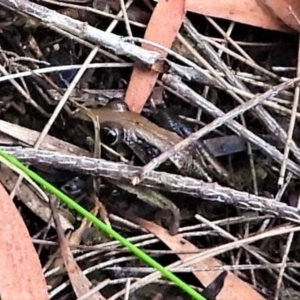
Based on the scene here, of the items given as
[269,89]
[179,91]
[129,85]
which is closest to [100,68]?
[129,85]

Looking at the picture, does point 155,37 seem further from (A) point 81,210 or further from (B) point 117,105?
(A) point 81,210

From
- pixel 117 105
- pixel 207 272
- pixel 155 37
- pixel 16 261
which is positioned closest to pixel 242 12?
pixel 155 37

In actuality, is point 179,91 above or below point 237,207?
above

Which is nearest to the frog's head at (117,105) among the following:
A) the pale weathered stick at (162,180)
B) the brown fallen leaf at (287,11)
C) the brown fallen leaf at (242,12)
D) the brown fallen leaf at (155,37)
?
the brown fallen leaf at (155,37)

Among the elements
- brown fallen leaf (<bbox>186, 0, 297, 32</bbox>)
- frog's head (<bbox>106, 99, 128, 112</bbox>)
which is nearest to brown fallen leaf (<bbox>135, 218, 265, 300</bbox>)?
frog's head (<bbox>106, 99, 128, 112</bbox>)

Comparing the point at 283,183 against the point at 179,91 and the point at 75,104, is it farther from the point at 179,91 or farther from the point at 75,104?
the point at 75,104

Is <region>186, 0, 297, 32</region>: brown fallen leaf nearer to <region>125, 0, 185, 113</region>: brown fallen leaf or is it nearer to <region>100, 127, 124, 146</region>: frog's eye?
<region>125, 0, 185, 113</region>: brown fallen leaf
